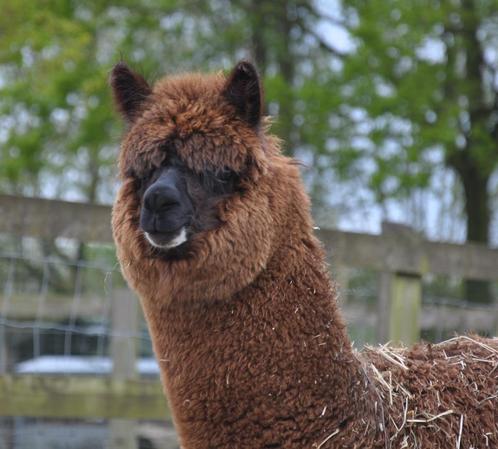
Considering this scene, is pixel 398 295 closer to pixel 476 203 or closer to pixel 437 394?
pixel 437 394

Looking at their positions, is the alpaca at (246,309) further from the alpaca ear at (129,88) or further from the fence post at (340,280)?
the fence post at (340,280)

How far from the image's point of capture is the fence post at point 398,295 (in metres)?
4.93

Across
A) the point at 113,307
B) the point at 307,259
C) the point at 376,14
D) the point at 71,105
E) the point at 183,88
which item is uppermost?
the point at 376,14

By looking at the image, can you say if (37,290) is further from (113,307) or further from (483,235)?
(483,235)

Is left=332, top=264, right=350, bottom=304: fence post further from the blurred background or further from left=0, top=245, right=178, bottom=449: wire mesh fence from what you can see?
the blurred background

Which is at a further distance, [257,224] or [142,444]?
[142,444]

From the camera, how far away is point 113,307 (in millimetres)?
6074

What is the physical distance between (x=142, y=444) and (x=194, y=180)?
2995 mm

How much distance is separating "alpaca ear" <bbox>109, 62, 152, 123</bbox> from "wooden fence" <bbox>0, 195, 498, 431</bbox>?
47.9 inches

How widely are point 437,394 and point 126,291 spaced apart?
134 inches

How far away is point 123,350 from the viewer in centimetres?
557

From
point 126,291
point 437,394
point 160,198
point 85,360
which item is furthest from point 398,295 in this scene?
point 85,360

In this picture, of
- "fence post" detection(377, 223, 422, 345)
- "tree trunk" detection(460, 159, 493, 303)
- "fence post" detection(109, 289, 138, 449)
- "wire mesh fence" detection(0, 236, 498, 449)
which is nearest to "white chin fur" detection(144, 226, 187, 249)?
"wire mesh fence" detection(0, 236, 498, 449)

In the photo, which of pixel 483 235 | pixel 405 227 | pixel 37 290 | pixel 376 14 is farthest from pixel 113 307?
pixel 483 235
